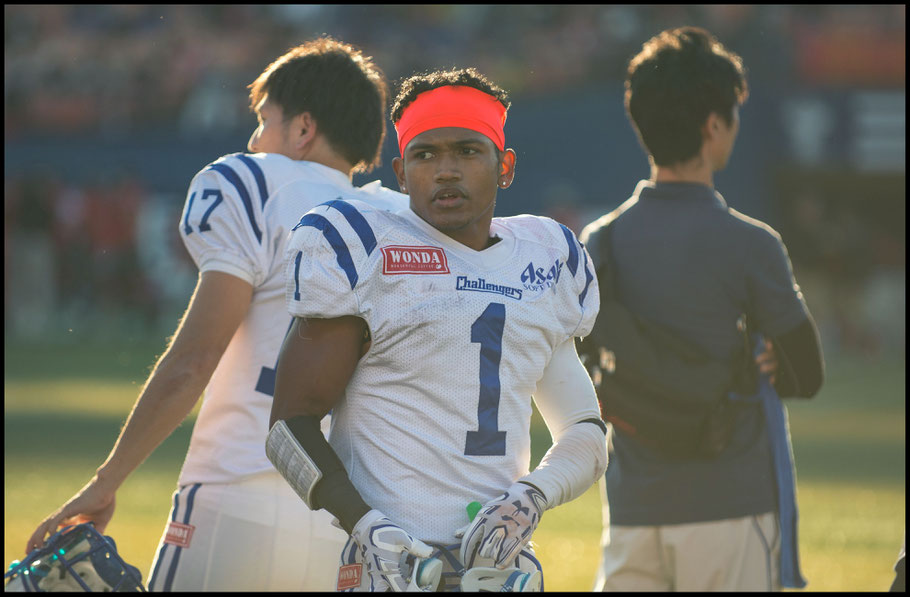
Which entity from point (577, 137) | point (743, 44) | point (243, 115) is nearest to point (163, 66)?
point (243, 115)

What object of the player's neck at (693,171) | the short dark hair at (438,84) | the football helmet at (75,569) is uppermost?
the player's neck at (693,171)

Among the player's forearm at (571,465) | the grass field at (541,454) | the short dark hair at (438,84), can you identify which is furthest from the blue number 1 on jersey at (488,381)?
the grass field at (541,454)

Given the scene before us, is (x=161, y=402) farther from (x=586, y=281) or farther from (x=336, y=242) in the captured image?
(x=586, y=281)

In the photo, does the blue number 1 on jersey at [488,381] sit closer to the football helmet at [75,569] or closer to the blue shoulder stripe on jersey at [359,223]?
the blue shoulder stripe on jersey at [359,223]

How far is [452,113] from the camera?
2.74 meters

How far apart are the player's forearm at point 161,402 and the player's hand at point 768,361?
5.35 ft

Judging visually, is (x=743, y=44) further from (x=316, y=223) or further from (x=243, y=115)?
(x=316, y=223)

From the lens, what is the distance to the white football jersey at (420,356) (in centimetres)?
→ 259

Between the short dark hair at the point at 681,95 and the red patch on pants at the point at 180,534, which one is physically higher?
the short dark hair at the point at 681,95

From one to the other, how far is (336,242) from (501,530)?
2.11ft

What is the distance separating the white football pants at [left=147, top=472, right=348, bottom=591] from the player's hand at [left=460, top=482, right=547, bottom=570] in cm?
78

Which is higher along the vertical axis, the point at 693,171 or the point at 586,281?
the point at 693,171

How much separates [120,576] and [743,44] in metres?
19.9

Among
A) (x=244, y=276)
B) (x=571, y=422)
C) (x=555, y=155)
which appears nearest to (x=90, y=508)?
(x=244, y=276)
